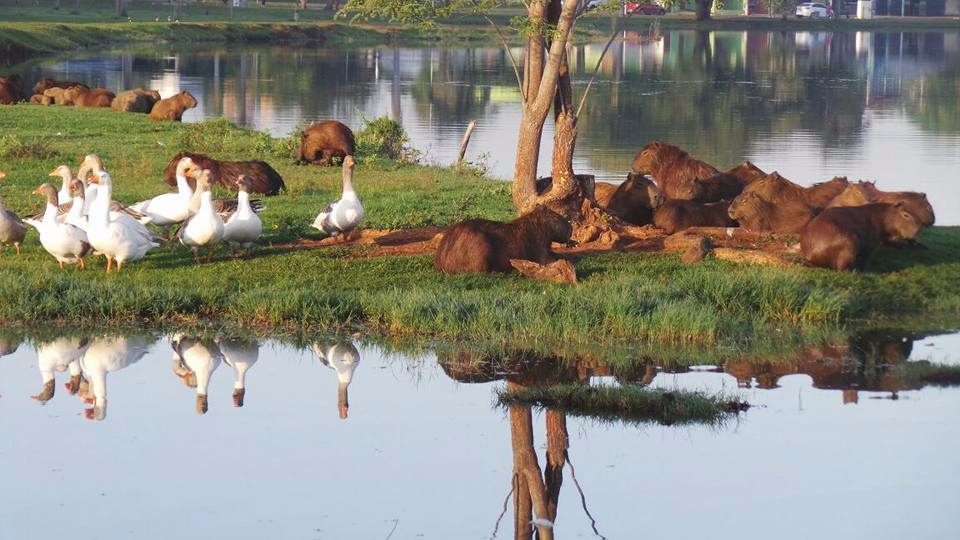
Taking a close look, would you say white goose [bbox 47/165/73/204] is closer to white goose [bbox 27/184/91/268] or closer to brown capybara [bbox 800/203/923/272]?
white goose [bbox 27/184/91/268]

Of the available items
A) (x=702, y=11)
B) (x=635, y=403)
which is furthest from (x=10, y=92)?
(x=702, y=11)

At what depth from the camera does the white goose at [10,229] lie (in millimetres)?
13891

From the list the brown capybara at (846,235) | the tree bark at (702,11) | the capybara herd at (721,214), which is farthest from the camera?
the tree bark at (702,11)

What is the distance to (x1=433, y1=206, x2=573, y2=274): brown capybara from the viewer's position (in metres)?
13.3

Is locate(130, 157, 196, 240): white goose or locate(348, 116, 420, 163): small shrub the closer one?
locate(130, 157, 196, 240): white goose

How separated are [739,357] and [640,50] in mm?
65862

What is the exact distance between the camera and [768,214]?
15.3m

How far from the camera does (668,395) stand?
387 inches

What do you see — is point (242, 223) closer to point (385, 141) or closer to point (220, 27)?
point (385, 141)

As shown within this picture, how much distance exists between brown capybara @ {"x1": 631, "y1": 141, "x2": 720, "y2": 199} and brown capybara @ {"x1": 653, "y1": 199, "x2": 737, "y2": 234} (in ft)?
5.84

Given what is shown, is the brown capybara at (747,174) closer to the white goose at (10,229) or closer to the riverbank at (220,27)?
the white goose at (10,229)

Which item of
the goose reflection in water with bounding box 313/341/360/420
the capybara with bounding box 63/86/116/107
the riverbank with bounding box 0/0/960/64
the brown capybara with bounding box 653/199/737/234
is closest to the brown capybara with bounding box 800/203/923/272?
the brown capybara with bounding box 653/199/737/234

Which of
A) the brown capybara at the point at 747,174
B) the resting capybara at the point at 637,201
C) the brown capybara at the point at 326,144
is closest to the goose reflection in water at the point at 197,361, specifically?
the resting capybara at the point at 637,201

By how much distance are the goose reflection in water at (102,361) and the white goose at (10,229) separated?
9.33 feet
